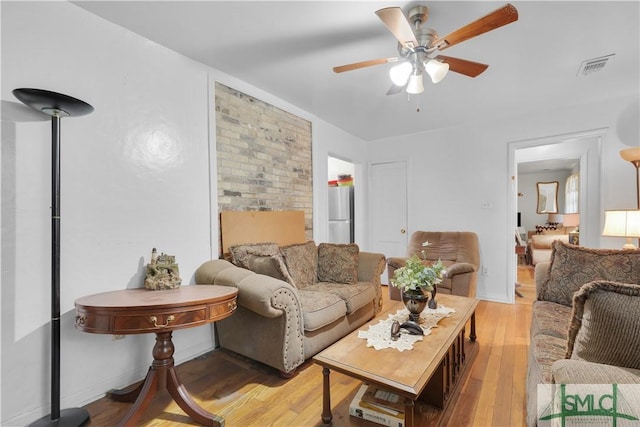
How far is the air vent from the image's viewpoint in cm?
242

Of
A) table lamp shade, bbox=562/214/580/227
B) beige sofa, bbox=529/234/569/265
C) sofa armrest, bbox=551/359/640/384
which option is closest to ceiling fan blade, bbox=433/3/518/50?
sofa armrest, bbox=551/359/640/384

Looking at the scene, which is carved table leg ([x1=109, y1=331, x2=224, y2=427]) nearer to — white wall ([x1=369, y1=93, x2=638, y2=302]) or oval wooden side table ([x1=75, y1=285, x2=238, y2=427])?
oval wooden side table ([x1=75, y1=285, x2=238, y2=427])

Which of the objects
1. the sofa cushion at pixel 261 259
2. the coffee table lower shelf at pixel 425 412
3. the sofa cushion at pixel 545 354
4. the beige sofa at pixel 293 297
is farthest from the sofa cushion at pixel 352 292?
the sofa cushion at pixel 545 354

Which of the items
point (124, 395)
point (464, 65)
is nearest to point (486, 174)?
point (464, 65)

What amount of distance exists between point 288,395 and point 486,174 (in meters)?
3.76

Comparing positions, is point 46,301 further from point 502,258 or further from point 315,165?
point 502,258

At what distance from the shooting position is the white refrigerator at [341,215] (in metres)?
5.26

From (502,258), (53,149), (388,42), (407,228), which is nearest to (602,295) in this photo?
(388,42)

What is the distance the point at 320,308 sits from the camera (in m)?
2.27

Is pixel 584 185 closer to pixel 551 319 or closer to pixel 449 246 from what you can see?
pixel 449 246

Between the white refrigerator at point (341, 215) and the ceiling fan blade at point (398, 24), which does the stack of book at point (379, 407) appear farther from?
the white refrigerator at point (341, 215)

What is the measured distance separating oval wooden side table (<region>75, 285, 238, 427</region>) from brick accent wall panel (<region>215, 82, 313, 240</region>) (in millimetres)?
1098

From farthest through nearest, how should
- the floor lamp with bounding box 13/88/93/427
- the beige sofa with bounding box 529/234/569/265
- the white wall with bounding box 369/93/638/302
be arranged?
the beige sofa with bounding box 529/234/569/265 < the white wall with bounding box 369/93/638/302 < the floor lamp with bounding box 13/88/93/427

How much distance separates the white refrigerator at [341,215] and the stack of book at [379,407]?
3.61 m
